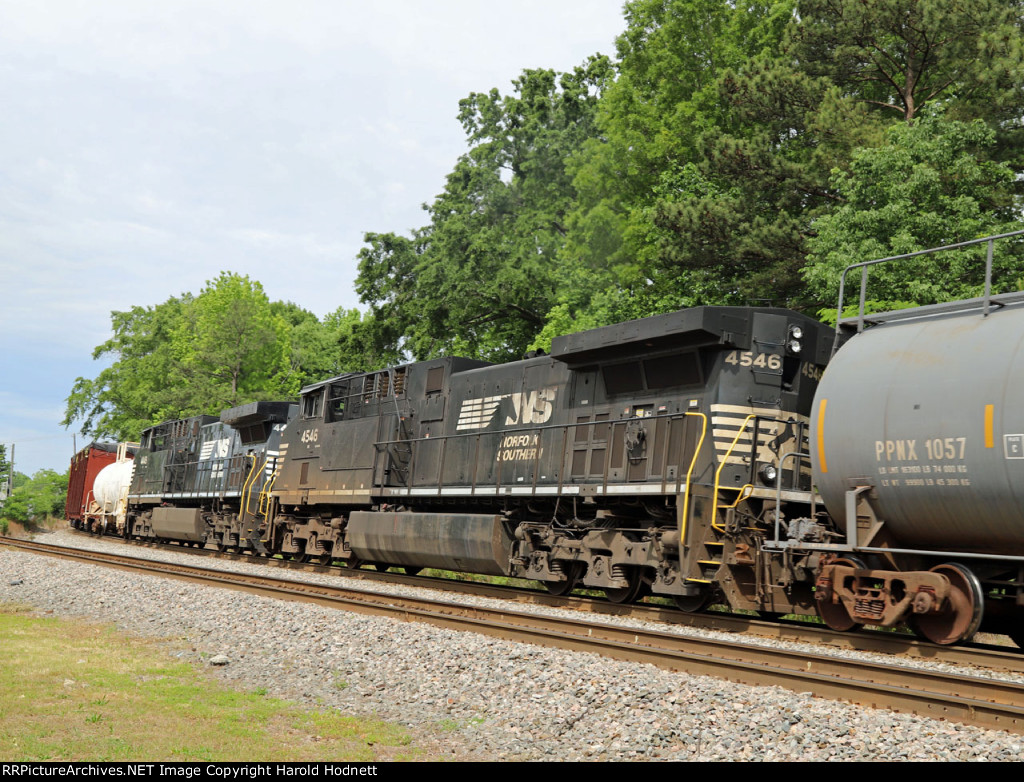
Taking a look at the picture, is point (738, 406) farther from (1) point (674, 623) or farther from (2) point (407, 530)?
(2) point (407, 530)

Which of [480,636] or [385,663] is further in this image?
[480,636]

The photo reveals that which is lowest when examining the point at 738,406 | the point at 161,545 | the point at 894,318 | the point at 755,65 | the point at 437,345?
the point at 161,545

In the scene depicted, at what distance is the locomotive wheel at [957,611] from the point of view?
9.10 m

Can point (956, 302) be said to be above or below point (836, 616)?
above

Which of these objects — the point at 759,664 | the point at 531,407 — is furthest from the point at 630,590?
the point at 759,664

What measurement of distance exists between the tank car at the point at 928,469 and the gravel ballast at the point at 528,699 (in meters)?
2.95

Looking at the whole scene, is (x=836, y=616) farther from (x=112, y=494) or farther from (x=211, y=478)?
(x=112, y=494)

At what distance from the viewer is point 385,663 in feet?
29.4

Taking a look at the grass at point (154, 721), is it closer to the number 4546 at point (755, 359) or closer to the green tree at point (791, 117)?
the number 4546 at point (755, 359)

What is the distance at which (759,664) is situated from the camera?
8430 mm

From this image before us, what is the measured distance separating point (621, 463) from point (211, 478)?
62.4ft

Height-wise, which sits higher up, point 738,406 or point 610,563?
point 738,406
